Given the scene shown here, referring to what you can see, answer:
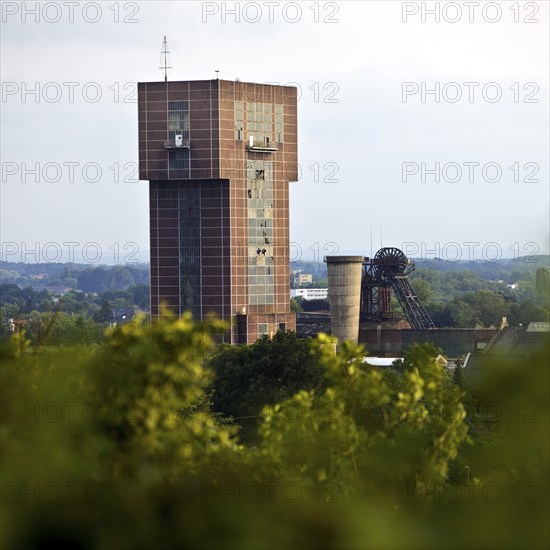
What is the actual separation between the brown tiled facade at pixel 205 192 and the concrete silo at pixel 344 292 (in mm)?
5148

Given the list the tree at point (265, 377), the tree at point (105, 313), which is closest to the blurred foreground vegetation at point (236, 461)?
the tree at point (265, 377)

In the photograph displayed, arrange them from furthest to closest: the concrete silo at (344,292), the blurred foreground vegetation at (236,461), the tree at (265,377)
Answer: the concrete silo at (344,292) < the tree at (265,377) < the blurred foreground vegetation at (236,461)

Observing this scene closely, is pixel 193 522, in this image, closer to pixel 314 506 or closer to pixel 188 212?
pixel 314 506

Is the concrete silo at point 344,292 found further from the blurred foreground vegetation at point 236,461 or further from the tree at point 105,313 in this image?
the blurred foreground vegetation at point 236,461

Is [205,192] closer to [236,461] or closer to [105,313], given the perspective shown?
[105,313]

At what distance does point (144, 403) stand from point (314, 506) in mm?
2085

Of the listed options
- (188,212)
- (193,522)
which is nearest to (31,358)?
(193,522)

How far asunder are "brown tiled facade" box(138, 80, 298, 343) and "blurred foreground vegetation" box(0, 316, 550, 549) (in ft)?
240

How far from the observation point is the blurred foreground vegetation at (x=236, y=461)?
719cm

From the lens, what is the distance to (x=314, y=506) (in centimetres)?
738

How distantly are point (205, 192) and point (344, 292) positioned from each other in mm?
12162

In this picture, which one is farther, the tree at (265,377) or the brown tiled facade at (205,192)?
the brown tiled facade at (205,192)

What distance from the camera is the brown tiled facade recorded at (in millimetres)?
86062

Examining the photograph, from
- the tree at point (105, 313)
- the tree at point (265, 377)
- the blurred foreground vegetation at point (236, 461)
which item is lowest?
the tree at point (105, 313)
